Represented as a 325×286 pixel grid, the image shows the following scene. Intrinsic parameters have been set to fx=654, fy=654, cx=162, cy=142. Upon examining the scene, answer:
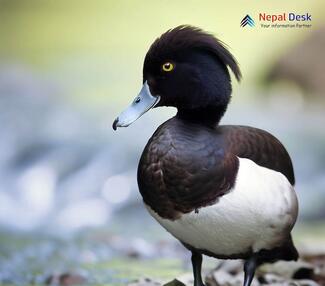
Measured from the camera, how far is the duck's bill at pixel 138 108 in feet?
6.45

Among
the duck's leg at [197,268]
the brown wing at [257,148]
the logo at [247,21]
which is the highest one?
the logo at [247,21]

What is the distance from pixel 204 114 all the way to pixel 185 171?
0.21 m

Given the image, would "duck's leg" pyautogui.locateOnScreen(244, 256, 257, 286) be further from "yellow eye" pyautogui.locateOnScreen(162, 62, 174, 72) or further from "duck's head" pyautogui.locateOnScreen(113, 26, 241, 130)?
"yellow eye" pyautogui.locateOnScreen(162, 62, 174, 72)

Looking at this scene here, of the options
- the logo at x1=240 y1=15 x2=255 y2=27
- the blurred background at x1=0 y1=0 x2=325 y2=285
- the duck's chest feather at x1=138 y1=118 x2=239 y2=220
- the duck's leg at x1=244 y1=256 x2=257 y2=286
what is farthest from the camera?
the blurred background at x1=0 y1=0 x2=325 y2=285

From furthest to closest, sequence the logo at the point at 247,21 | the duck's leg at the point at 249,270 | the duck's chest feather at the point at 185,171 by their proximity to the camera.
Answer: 1. the logo at the point at 247,21
2. the duck's leg at the point at 249,270
3. the duck's chest feather at the point at 185,171

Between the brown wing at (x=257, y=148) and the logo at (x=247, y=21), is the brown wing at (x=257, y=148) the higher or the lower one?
the lower one

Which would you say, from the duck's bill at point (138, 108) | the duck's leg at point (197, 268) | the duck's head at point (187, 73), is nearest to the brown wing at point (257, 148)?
the duck's head at point (187, 73)

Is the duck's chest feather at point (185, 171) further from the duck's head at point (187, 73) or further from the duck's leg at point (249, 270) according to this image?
the duck's leg at point (249, 270)

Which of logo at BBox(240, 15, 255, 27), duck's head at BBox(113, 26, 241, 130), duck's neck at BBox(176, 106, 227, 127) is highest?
logo at BBox(240, 15, 255, 27)

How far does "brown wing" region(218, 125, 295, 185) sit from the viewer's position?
199cm

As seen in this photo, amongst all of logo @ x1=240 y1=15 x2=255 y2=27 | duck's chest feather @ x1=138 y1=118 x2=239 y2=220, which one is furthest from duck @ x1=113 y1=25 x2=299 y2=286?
logo @ x1=240 y1=15 x2=255 y2=27

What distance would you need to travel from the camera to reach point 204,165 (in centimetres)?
190

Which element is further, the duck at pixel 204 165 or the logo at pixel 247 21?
the logo at pixel 247 21

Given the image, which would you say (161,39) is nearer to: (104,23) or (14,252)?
(104,23)
